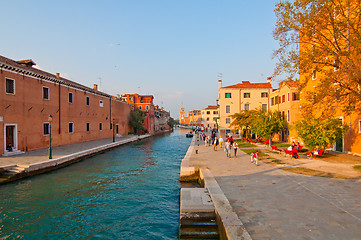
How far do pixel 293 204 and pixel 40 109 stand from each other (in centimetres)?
2206

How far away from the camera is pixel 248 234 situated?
4.74m

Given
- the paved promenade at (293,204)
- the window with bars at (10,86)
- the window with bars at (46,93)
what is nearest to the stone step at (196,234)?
the paved promenade at (293,204)

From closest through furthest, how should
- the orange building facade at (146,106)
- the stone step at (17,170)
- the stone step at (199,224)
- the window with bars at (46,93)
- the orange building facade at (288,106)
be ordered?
the stone step at (199,224), the stone step at (17,170), the window with bars at (46,93), the orange building facade at (288,106), the orange building facade at (146,106)

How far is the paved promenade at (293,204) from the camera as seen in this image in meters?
5.02

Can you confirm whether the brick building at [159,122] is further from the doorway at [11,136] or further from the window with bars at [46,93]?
the doorway at [11,136]

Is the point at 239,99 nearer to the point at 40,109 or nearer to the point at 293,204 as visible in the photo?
the point at 40,109

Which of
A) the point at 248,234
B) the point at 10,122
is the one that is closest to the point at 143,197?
the point at 248,234


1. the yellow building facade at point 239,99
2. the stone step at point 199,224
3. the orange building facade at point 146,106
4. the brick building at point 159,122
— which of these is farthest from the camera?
the brick building at point 159,122

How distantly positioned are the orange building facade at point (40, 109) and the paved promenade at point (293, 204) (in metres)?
16.7

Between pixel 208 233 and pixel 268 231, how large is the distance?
5.48 feet

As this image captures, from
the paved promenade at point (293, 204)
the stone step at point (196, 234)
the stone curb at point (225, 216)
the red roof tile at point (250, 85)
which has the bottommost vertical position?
the stone step at point (196, 234)

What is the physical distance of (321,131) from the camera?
14.3 meters

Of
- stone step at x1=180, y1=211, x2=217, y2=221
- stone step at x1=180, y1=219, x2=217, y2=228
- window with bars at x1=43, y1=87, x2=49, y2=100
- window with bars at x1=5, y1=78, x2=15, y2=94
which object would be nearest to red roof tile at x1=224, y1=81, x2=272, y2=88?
window with bars at x1=43, y1=87, x2=49, y2=100

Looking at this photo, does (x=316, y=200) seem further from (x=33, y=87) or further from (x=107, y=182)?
(x=33, y=87)
